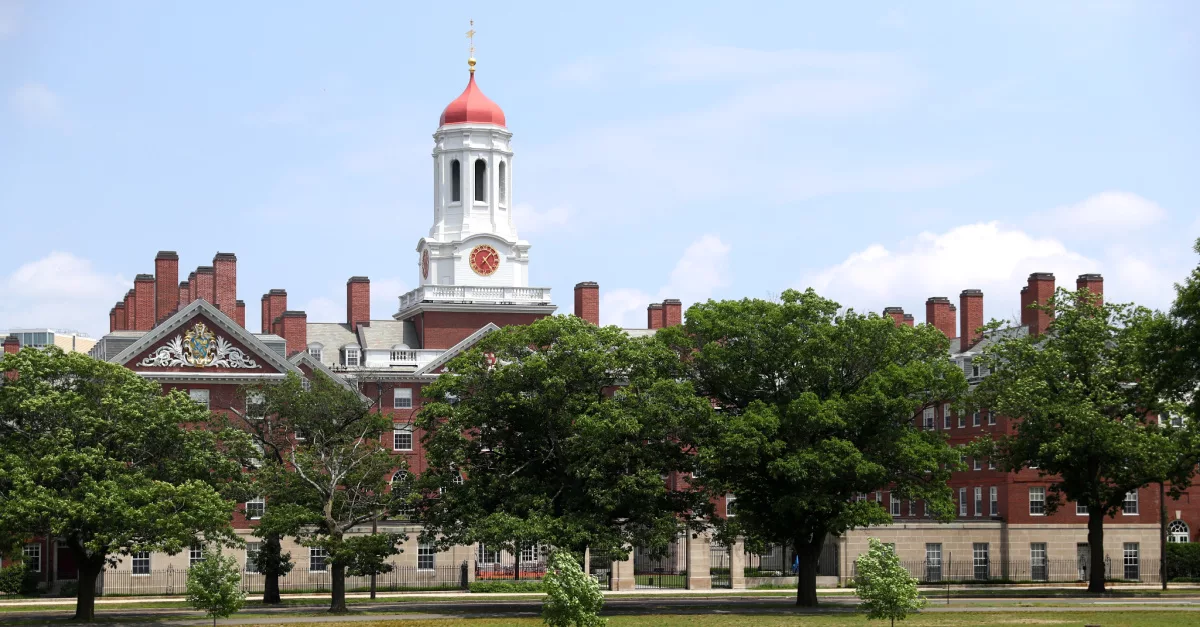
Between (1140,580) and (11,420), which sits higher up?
(11,420)

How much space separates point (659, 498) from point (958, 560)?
28597mm

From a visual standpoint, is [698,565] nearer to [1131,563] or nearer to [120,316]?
[1131,563]

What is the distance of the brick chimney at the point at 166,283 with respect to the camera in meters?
84.8

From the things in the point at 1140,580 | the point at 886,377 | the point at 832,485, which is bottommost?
the point at 1140,580

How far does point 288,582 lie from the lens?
7806 cm

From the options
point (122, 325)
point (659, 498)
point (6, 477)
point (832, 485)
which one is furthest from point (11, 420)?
point (122, 325)

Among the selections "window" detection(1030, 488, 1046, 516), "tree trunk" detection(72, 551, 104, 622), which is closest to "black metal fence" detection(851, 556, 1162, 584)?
"window" detection(1030, 488, 1046, 516)

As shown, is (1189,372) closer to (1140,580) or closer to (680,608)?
(680,608)

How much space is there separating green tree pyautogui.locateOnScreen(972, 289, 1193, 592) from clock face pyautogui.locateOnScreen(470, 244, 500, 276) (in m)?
37.0

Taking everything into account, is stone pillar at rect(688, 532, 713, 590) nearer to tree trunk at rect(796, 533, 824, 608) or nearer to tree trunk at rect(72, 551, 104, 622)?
tree trunk at rect(796, 533, 824, 608)

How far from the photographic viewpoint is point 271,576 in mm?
65250

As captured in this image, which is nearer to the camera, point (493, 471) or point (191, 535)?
point (191, 535)

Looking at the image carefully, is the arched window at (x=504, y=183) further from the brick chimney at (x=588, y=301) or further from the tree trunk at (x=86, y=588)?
the tree trunk at (x=86, y=588)

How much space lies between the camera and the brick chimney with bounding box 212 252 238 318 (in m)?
87.5
